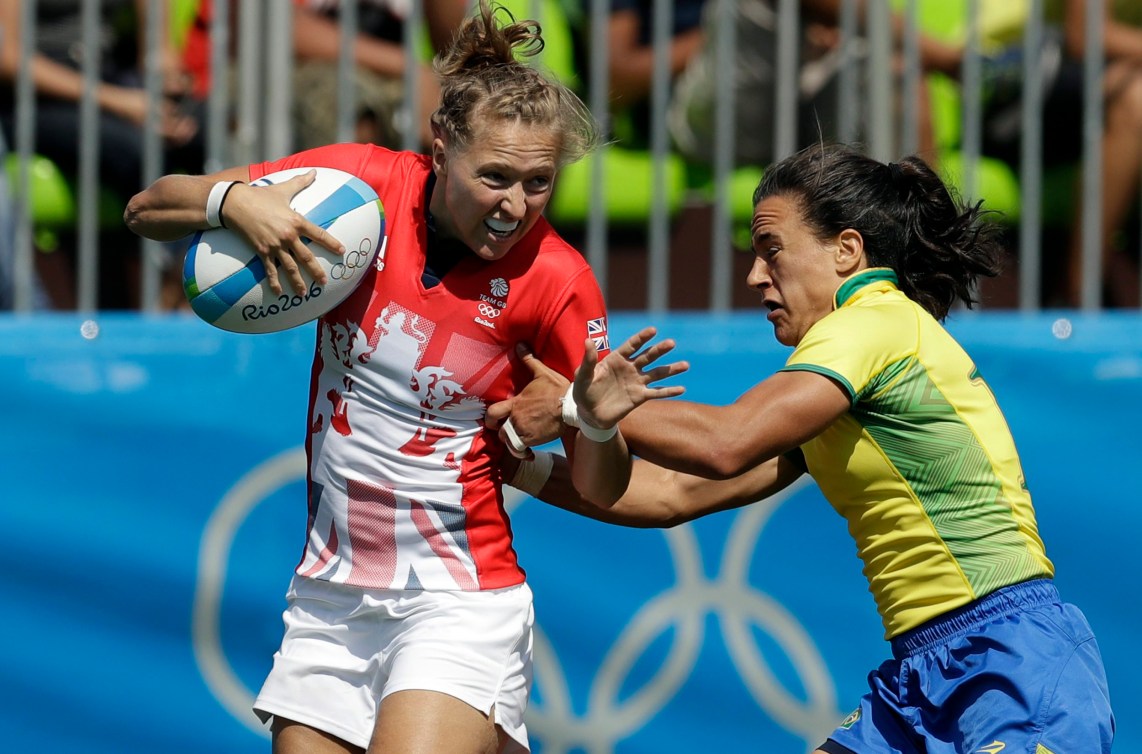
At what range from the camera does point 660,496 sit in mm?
3641

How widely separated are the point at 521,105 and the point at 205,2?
2.98m

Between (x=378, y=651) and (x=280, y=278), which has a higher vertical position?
(x=280, y=278)

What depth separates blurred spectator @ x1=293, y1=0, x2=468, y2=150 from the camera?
5055mm

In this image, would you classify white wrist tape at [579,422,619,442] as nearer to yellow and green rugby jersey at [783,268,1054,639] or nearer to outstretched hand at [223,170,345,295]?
yellow and green rugby jersey at [783,268,1054,639]

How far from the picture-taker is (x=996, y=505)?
3.09m

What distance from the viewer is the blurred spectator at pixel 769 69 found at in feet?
17.1

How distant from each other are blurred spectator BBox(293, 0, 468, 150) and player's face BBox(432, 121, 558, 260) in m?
1.93

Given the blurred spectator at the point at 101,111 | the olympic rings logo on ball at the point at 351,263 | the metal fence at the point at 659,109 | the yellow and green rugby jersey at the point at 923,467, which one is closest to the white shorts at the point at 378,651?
the olympic rings logo on ball at the point at 351,263

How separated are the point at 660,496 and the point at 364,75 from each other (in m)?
2.22

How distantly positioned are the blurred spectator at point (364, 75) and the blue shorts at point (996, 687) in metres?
2.63

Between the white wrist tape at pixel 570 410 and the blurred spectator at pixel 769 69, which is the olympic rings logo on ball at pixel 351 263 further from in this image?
the blurred spectator at pixel 769 69

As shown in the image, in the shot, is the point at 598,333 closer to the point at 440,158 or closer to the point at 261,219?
the point at 440,158

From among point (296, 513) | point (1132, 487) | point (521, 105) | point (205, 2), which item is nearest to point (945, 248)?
point (521, 105)

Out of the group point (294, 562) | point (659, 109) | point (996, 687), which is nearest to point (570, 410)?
point (996, 687)
